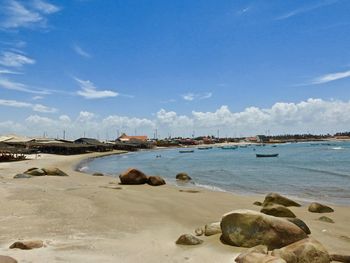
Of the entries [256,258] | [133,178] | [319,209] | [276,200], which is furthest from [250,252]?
[133,178]

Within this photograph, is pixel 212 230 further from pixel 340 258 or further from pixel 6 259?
pixel 6 259

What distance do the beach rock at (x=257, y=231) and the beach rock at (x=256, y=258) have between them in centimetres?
105

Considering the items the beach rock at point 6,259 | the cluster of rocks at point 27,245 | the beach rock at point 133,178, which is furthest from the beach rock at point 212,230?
the beach rock at point 133,178

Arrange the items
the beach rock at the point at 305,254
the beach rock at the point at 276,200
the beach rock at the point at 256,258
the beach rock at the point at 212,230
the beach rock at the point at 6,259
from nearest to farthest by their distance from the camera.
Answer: the beach rock at the point at 256,258 → the beach rock at the point at 6,259 → the beach rock at the point at 305,254 → the beach rock at the point at 212,230 → the beach rock at the point at 276,200

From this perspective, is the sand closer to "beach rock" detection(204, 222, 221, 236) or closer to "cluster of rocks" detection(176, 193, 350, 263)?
"beach rock" detection(204, 222, 221, 236)

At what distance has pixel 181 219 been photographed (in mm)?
12391

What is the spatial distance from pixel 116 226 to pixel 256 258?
478 centimetres

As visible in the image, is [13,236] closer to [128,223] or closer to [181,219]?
[128,223]

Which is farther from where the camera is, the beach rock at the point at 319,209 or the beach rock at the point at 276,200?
the beach rock at the point at 276,200

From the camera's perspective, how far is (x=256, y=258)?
7078mm

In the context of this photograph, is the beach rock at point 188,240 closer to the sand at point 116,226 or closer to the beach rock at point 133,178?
the sand at point 116,226

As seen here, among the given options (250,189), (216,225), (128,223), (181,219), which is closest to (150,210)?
(181,219)

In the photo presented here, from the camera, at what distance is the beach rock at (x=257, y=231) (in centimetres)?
842

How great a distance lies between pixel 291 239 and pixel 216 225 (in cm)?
188
